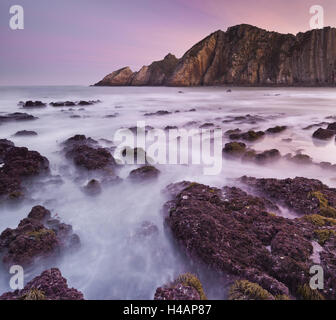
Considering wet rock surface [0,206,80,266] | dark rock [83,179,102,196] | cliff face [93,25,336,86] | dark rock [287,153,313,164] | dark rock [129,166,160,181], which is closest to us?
wet rock surface [0,206,80,266]

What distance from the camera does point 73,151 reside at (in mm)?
5398

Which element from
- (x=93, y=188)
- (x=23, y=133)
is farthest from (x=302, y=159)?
(x=23, y=133)

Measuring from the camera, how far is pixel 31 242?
7.58ft

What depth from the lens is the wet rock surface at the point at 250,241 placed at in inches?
75.8

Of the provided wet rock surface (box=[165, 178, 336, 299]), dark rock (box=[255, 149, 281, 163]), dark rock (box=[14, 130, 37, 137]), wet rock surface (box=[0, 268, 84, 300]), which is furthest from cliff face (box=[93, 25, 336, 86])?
wet rock surface (box=[0, 268, 84, 300])

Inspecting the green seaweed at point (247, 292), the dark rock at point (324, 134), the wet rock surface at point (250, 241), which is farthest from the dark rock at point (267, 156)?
the green seaweed at point (247, 292)

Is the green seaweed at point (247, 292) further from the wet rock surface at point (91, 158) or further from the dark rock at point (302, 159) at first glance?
the dark rock at point (302, 159)

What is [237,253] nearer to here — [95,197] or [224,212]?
[224,212]

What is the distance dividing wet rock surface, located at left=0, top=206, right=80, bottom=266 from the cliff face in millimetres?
68316

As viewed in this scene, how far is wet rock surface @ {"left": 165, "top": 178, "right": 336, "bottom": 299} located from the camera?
1926mm

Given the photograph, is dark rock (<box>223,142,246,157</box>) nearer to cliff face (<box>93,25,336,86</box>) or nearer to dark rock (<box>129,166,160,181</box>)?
dark rock (<box>129,166,160,181</box>)

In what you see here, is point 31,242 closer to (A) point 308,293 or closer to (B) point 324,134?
(A) point 308,293

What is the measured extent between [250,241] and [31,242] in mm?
2439

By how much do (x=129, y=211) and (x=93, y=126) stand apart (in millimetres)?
7030
